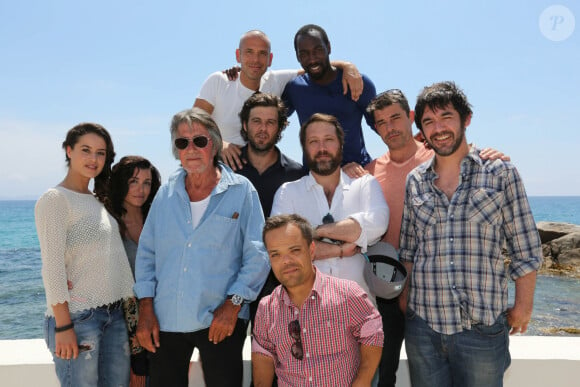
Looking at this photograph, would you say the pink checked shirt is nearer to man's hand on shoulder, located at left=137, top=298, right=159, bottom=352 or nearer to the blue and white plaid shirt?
the blue and white plaid shirt

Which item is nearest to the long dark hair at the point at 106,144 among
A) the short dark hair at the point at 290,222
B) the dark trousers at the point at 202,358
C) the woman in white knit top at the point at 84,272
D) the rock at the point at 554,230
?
the woman in white knit top at the point at 84,272

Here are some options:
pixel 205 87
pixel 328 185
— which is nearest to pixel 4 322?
pixel 205 87

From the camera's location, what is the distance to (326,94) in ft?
14.7

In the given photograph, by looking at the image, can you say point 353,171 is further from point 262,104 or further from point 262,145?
point 262,104

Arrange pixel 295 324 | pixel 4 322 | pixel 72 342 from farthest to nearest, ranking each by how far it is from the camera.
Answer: pixel 4 322 < pixel 72 342 < pixel 295 324

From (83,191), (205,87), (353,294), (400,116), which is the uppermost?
(205,87)

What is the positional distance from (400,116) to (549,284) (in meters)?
21.7

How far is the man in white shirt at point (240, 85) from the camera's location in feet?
15.0

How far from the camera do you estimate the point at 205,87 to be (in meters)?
4.73

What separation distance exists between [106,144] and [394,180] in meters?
2.37

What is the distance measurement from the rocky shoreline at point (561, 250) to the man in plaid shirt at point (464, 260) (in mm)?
23718

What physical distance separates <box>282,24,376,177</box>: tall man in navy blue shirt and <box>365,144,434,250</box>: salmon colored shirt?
1.56 feet

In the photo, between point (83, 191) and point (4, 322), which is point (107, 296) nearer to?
point (83, 191)

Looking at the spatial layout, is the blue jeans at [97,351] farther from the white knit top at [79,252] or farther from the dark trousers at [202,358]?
the dark trousers at [202,358]
